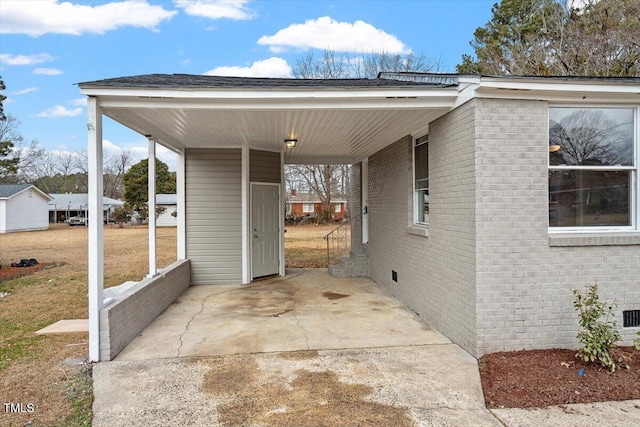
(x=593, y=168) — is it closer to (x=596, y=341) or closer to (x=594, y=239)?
(x=594, y=239)

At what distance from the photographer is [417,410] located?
3012mm

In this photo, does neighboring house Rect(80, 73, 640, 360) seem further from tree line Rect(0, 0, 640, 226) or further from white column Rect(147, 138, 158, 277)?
tree line Rect(0, 0, 640, 226)

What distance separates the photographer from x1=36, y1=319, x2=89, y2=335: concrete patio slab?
5.11 metres

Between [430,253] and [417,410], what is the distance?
105 inches

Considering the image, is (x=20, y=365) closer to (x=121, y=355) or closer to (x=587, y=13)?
(x=121, y=355)

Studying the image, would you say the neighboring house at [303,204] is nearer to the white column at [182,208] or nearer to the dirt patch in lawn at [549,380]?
the white column at [182,208]

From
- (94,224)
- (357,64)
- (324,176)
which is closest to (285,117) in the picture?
(94,224)

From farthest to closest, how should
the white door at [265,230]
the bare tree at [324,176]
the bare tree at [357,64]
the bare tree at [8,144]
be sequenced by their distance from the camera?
1. the bare tree at [324,176]
2. the bare tree at [357,64]
3. the bare tree at [8,144]
4. the white door at [265,230]

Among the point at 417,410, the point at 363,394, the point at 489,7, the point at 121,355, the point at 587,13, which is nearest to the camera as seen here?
the point at 417,410

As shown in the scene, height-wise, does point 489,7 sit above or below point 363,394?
above

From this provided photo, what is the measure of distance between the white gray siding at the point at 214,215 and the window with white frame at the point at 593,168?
5.82 meters

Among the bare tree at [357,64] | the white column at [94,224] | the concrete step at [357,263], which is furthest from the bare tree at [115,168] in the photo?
the white column at [94,224]

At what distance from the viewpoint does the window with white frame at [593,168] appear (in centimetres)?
420

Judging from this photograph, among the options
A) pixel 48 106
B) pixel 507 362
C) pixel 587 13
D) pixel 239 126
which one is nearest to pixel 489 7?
pixel 587 13
